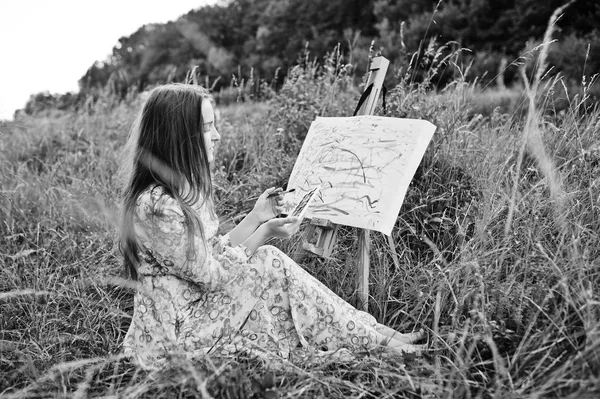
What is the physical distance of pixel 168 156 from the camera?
1.90 meters

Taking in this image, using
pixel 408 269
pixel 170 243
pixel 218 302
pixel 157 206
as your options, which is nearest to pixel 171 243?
pixel 170 243

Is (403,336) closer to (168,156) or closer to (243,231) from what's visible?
(243,231)

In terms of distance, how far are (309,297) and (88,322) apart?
41.3 inches

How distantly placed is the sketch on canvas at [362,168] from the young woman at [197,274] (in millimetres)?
334

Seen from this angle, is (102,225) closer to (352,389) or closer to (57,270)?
(57,270)

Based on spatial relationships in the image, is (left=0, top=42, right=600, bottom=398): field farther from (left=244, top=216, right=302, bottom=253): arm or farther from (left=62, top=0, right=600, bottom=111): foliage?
(left=62, top=0, right=600, bottom=111): foliage

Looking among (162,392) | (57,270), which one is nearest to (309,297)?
(162,392)

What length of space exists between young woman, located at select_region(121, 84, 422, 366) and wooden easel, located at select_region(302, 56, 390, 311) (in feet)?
0.62

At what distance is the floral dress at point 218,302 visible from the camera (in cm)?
180

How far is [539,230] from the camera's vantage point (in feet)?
6.95

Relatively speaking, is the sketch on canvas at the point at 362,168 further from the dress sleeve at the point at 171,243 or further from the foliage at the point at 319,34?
the foliage at the point at 319,34

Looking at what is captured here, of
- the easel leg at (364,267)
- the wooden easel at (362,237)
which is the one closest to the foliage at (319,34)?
the wooden easel at (362,237)

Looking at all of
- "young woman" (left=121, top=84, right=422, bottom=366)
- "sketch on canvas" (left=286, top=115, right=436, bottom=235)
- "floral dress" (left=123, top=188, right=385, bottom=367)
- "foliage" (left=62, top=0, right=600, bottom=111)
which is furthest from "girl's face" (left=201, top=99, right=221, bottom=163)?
"foliage" (left=62, top=0, right=600, bottom=111)

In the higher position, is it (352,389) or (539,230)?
(539,230)
